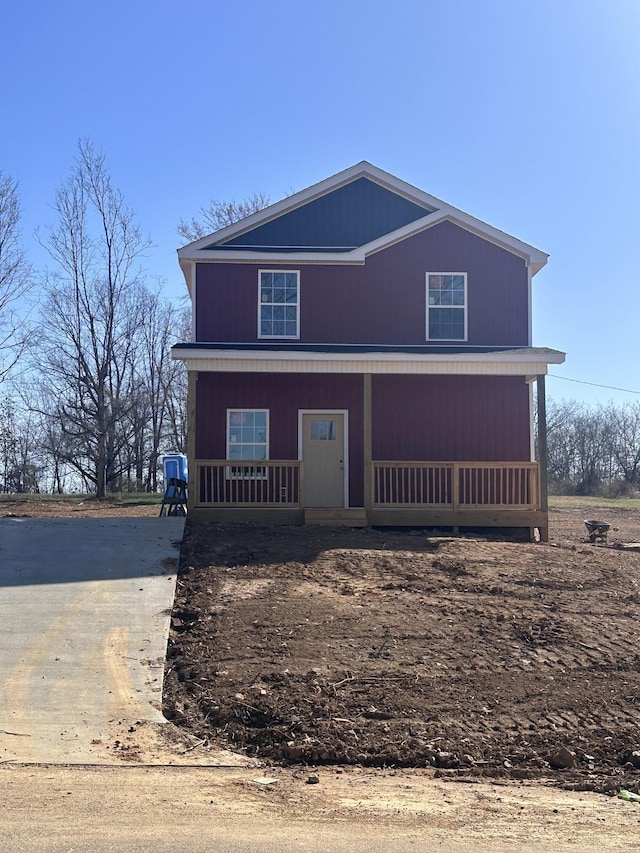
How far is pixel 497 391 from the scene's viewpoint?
1750 cm

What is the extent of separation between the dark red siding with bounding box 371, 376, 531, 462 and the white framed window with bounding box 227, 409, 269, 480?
244 centimetres

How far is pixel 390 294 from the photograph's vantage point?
17.8 meters

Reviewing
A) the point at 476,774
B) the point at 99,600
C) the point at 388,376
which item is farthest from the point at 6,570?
the point at 388,376

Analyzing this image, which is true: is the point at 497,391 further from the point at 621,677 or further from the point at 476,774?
the point at 476,774

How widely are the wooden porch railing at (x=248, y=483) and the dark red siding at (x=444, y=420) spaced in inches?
93.6

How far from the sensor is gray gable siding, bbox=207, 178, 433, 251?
18.1 metres

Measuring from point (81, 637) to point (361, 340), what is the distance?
1051 centimetres

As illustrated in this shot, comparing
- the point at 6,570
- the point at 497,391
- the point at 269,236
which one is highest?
Answer: the point at 269,236

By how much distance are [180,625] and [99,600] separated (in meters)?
1.36

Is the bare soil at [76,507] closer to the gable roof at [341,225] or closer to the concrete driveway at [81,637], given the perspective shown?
the gable roof at [341,225]

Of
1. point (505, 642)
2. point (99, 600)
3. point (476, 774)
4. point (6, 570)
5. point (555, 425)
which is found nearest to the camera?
point (476, 774)

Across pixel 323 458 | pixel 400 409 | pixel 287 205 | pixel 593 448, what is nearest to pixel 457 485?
pixel 400 409

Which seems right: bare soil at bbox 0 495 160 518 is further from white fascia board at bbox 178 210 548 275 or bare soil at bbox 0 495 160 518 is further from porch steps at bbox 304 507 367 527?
white fascia board at bbox 178 210 548 275

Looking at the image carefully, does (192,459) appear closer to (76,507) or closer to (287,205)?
(287,205)
